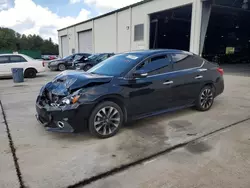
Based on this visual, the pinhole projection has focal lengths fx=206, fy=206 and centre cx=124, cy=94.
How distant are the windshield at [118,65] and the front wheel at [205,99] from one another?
6.38 ft

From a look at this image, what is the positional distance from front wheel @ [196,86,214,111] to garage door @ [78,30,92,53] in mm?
23986

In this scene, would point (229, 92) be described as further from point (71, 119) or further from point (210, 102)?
point (71, 119)

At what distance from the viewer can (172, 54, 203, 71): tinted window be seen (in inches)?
176

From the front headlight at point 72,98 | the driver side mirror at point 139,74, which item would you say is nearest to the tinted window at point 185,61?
the driver side mirror at point 139,74

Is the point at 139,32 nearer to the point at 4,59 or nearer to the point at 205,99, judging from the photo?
the point at 4,59

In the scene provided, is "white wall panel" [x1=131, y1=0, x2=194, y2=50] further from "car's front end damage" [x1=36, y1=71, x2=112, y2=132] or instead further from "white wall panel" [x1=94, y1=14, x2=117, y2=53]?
"car's front end damage" [x1=36, y1=71, x2=112, y2=132]

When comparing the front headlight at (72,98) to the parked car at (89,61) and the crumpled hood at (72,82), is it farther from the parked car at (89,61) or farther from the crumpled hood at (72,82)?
the parked car at (89,61)

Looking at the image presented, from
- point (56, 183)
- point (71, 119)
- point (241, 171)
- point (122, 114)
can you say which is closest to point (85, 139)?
point (71, 119)

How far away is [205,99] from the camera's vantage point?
509cm

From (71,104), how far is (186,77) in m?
2.59

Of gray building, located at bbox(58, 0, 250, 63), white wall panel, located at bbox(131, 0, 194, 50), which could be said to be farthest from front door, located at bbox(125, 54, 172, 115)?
white wall panel, located at bbox(131, 0, 194, 50)

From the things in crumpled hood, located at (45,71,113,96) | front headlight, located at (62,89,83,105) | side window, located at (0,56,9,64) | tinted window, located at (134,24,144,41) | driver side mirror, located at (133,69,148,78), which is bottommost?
front headlight, located at (62,89,83,105)

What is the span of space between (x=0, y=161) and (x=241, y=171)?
3275mm

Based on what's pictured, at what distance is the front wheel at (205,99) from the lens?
497 centimetres
